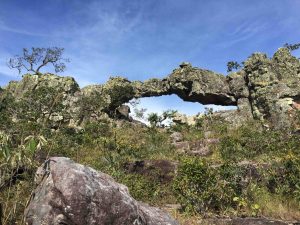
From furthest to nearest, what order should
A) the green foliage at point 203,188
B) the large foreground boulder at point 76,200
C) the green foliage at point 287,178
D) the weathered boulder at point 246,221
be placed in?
the green foliage at point 287,178, the green foliage at point 203,188, the weathered boulder at point 246,221, the large foreground boulder at point 76,200

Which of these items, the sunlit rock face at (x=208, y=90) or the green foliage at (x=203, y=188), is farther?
the sunlit rock face at (x=208, y=90)

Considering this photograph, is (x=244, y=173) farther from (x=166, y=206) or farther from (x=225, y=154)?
(x=225, y=154)

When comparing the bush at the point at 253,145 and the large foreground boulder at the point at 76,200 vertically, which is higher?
the bush at the point at 253,145

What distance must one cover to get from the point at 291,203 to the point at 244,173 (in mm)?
2091

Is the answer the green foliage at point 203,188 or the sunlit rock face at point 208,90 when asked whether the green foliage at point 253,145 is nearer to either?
the sunlit rock face at point 208,90

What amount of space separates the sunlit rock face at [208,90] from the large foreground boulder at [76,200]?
22.2 meters

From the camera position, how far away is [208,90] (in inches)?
1359

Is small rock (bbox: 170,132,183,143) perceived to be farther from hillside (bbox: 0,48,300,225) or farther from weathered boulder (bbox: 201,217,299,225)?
weathered boulder (bbox: 201,217,299,225)

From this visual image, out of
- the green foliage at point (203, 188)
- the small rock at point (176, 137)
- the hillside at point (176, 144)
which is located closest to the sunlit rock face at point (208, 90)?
the hillside at point (176, 144)

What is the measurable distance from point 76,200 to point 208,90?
30.0 metres

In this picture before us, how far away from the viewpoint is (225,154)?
19516mm

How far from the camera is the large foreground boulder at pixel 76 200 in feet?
17.6

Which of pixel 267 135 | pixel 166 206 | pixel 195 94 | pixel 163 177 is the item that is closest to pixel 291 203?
pixel 166 206

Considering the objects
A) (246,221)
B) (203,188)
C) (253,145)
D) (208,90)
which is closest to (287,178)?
(203,188)
